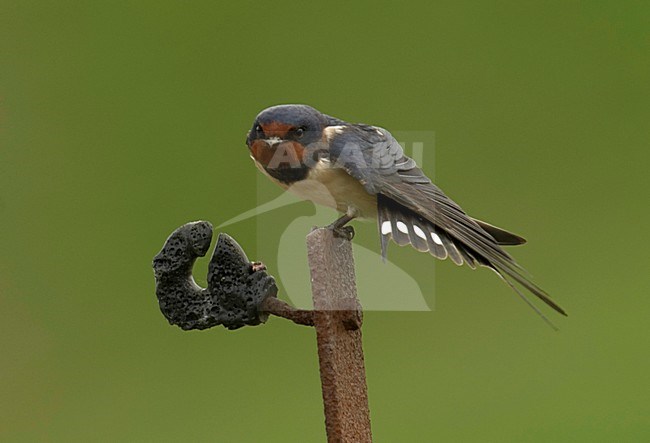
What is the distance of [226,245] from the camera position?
148cm

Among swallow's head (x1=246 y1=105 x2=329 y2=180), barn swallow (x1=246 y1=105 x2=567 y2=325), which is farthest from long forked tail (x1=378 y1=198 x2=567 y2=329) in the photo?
swallow's head (x1=246 y1=105 x2=329 y2=180)

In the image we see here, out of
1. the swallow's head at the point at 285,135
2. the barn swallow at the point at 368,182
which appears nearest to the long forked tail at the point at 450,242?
the barn swallow at the point at 368,182

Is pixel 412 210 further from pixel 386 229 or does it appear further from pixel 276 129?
pixel 276 129

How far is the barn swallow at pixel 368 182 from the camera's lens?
1.50 m

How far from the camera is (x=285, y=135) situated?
160 centimetres

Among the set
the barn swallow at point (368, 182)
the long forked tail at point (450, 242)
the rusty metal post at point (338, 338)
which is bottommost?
the rusty metal post at point (338, 338)

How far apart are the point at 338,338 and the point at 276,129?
34 centimetres

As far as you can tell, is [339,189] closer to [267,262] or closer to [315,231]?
[267,262]

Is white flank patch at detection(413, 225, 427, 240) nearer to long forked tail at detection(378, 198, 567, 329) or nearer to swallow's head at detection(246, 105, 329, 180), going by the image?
long forked tail at detection(378, 198, 567, 329)

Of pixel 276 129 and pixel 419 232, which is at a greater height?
pixel 276 129

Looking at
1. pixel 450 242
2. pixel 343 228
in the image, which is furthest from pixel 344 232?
pixel 450 242

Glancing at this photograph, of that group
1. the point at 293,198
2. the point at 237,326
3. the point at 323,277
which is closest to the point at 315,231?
the point at 323,277

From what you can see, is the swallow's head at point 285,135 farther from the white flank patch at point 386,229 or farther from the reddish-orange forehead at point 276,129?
the white flank patch at point 386,229

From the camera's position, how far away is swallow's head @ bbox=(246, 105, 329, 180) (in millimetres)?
1581
